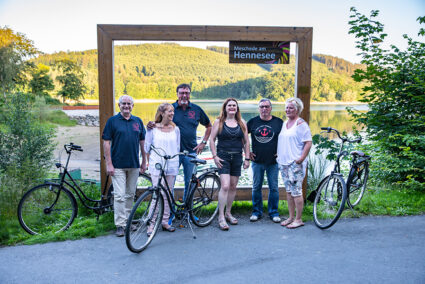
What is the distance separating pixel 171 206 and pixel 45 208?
1.66 meters

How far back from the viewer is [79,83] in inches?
2024

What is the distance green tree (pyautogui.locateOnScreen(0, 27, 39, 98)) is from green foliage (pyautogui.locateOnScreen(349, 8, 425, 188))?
40.2 meters

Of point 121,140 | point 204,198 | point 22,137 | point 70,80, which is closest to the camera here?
point 121,140

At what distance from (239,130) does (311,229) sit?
1.68 meters

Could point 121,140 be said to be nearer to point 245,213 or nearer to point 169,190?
point 169,190

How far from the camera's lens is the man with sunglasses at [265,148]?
493cm

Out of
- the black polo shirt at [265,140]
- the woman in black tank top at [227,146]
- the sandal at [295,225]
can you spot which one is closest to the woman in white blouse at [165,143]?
the woman in black tank top at [227,146]

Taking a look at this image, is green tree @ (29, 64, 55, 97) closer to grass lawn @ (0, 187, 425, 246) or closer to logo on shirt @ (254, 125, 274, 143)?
grass lawn @ (0, 187, 425, 246)

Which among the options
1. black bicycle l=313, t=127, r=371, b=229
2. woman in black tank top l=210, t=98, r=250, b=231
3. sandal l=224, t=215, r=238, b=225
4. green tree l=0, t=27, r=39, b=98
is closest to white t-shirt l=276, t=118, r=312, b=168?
woman in black tank top l=210, t=98, r=250, b=231

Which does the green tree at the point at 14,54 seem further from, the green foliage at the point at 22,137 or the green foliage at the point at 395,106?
the green foliage at the point at 395,106

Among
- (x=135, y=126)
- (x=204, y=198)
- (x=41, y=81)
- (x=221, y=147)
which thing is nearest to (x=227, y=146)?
(x=221, y=147)

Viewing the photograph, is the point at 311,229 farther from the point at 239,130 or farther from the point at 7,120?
the point at 7,120

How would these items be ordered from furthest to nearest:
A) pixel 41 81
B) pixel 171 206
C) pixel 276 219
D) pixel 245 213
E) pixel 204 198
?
pixel 41 81, pixel 245 213, pixel 276 219, pixel 204 198, pixel 171 206

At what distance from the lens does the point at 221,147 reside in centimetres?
475
